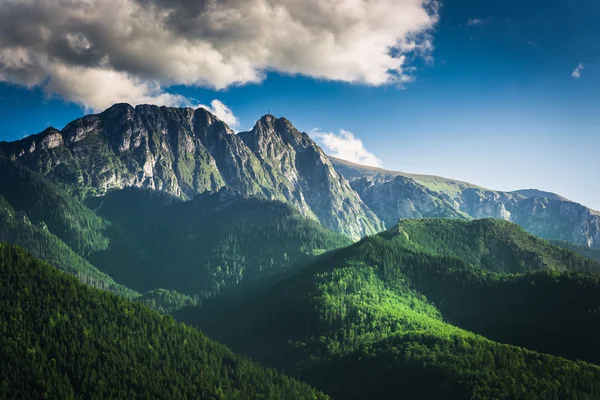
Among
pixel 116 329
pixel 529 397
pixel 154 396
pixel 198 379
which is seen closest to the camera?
pixel 529 397

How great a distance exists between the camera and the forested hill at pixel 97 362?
520 feet

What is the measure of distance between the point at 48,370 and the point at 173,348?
48.3 m

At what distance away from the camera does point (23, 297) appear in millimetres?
192000

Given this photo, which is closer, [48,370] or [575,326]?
[48,370]

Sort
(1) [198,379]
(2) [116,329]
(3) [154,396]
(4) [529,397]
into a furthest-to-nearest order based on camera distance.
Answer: (2) [116,329] < (1) [198,379] < (3) [154,396] < (4) [529,397]

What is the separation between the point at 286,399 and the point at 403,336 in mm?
58176

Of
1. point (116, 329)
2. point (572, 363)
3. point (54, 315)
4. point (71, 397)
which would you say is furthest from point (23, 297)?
point (572, 363)

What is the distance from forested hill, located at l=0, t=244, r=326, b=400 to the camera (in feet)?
520

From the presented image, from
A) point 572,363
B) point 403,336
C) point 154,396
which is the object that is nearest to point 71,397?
point 154,396

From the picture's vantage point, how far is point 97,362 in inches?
6727

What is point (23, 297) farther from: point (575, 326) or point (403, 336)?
point (575, 326)

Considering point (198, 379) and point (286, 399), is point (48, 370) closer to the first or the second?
point (198, 379)

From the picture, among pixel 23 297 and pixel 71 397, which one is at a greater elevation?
pixel 23 297

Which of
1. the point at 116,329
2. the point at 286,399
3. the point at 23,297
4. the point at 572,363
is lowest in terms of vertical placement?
the point at 286,399
